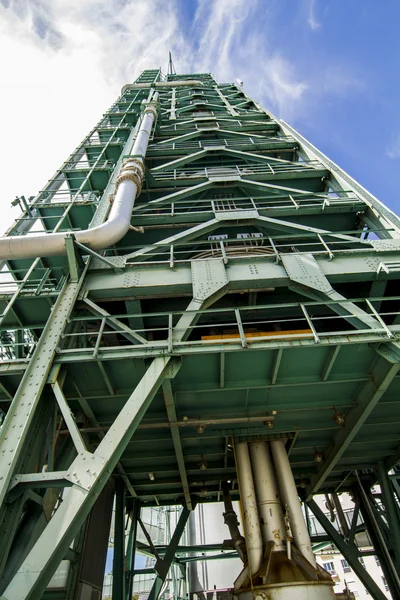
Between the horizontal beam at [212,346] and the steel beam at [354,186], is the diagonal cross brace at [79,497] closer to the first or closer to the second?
the horizontal beam at [212,346]

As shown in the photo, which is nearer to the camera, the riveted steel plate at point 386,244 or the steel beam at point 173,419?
the steel beam at point 173,419

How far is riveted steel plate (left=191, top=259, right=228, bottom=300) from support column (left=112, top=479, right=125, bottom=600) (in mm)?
7563

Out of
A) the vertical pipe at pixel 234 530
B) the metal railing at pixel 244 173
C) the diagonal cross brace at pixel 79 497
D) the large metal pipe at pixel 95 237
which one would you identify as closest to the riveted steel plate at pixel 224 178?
the metal railing at pixel 244 173

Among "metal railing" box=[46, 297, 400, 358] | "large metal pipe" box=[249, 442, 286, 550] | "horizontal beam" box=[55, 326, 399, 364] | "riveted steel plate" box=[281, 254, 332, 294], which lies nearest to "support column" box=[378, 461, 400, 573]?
"large metal pipe" box=[249, 442, 286, 550]

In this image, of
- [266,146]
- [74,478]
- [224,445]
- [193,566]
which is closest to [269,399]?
[224,445]

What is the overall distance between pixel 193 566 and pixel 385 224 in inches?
883

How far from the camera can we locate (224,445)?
977cm

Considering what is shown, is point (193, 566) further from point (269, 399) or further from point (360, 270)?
point (360, 270)

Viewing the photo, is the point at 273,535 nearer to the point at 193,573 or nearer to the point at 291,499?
the point at 291,499

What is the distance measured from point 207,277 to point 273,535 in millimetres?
5716

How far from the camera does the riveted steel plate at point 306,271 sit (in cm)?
725

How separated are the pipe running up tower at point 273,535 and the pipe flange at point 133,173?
333 inches

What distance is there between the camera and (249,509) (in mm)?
7988

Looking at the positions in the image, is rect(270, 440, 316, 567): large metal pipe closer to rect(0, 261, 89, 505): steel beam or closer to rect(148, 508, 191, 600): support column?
rect(148, 508, 191, 600): support column
